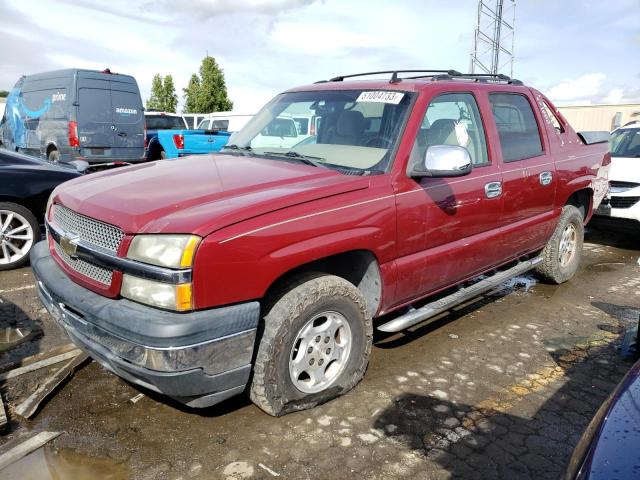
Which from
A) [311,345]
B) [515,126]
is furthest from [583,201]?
[311,345]

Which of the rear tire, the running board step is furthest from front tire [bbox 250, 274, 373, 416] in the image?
the rear tire

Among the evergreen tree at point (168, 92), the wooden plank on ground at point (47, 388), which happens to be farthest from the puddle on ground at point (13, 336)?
the evergreen tree at point (168, 92)

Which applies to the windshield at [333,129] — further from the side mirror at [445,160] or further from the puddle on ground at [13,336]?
the puddle on ground at [13,336]

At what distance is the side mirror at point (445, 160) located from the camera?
3.14 metres

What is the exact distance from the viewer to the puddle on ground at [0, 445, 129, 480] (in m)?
2.43

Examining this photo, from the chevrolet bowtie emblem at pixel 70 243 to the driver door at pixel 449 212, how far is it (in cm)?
182

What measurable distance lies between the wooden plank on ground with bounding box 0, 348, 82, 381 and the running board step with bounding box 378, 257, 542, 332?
6.93ft

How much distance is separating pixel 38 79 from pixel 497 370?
1215 centimetres

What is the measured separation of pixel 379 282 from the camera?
126 inches

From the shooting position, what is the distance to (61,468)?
2.49 meters

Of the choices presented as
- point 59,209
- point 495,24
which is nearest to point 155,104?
point 495,24

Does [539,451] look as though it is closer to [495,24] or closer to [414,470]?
[414,470]

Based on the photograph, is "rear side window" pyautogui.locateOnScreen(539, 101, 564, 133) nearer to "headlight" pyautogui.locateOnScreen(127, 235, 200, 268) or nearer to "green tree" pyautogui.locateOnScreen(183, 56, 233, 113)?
"headlight" pyautogui.locateOnScreen(127, 235, 200, 268)

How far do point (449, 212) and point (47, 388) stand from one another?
272 centimetres
